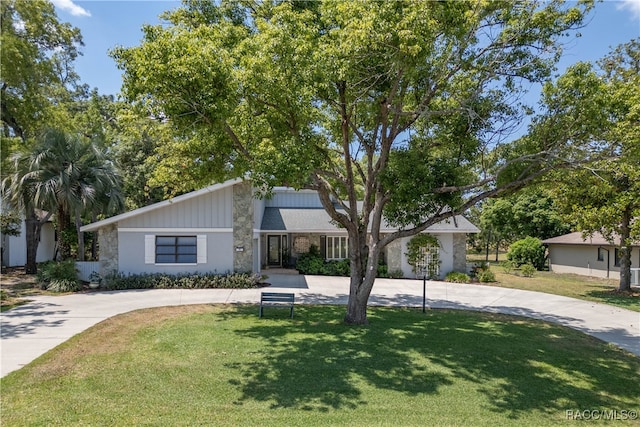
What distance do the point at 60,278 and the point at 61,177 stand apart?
444 centimetres

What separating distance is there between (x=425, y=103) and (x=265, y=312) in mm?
8179

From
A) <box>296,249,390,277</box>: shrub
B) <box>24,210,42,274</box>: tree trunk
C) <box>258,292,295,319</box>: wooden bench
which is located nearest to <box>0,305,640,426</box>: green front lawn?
<box>258,292,295,319</box>: wooden bench

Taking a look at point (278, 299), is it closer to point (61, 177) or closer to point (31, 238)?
point (61, 177)

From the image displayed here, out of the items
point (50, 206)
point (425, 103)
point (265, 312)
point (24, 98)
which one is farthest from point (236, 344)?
point (24, 98)

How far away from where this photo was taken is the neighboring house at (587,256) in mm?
23750

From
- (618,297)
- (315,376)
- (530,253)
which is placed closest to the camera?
(315,376)

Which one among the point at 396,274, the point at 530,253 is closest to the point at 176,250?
the point at 396,274

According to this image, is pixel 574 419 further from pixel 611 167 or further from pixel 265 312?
pixel 265 312

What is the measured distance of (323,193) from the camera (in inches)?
447

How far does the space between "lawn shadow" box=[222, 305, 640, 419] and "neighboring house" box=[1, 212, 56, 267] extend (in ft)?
69.8

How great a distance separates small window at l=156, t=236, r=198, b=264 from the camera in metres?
18.1

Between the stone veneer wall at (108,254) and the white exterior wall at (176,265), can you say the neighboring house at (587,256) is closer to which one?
the white exterior wall at (176,265)

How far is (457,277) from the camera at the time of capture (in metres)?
21.2

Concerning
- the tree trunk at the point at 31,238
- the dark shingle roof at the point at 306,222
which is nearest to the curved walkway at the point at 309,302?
the dark shingle roof at the point at 306,222
